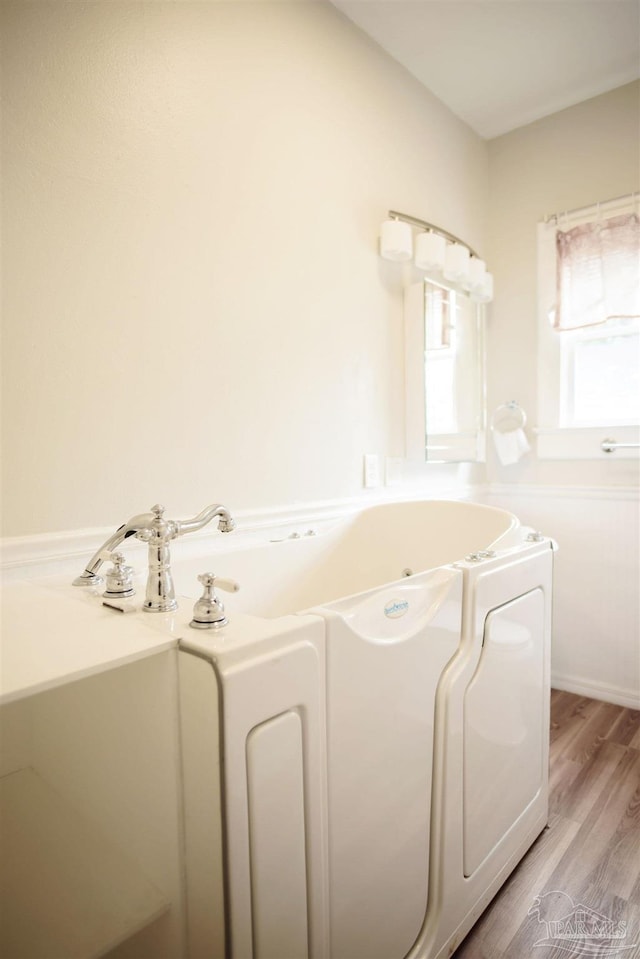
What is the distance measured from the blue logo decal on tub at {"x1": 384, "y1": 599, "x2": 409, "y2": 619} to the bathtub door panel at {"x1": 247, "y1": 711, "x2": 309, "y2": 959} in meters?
0.29

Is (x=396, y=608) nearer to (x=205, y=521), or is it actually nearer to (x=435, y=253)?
(x=205, y=521)

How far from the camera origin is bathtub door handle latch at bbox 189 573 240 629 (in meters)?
0.75

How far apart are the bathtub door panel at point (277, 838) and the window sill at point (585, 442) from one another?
7.03 feet

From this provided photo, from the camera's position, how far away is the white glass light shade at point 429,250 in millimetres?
2215

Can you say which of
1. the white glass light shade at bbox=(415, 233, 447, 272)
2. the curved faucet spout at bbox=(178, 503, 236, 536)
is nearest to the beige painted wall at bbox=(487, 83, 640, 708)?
the white glass light shade at bbox=(415, 233, 447, 272)

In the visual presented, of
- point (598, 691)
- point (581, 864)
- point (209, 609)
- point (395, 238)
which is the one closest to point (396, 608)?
point (209, 609)

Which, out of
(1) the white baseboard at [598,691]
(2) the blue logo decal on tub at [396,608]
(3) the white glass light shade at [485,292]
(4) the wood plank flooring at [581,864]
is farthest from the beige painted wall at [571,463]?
(2) the blue logo decal on tub at [396,608]

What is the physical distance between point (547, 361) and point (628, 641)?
1336 mm

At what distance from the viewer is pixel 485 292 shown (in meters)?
2.61

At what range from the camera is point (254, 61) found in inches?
65.4

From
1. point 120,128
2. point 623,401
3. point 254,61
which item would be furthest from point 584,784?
point 254,61

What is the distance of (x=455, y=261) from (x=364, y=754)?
2.10 meters

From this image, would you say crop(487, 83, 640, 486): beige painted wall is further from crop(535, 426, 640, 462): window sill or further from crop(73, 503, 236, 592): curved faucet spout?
crop(73, 503, 236, 592): curved faucet spout

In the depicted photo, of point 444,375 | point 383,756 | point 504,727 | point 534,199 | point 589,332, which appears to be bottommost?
point 504,727
